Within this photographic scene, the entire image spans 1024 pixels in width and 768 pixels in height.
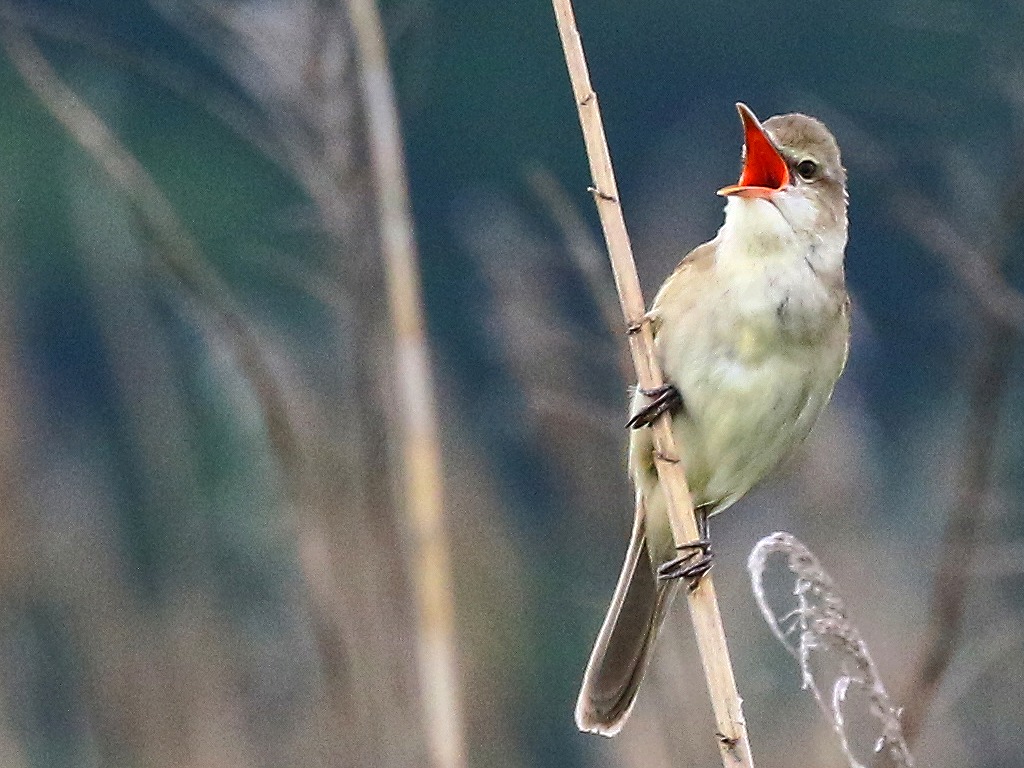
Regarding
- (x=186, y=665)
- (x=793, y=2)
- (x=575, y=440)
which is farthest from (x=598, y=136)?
(x=793, y=2)

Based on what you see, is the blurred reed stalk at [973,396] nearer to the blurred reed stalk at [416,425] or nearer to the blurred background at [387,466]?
the blurred background at [387,466]

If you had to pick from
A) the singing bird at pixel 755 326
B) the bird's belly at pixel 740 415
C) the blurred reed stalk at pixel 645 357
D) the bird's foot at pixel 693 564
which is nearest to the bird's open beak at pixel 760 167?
the singing bird at pixel 755 326

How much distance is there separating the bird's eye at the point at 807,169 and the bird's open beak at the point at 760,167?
2 cm

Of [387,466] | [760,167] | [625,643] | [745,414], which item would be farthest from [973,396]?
[387,466]

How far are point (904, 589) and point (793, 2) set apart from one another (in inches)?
213

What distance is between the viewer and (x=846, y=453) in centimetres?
380

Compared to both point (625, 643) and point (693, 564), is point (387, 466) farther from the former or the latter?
point (693, 564)

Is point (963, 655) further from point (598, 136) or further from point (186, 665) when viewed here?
point (598, 136)

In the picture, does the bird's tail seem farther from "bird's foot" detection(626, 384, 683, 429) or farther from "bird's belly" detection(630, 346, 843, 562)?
"bird's foot" detection(626, 384, 683, 429)

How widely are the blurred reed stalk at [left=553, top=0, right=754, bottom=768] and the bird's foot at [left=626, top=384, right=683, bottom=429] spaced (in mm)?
191

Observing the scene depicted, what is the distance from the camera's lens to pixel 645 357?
99.8 inches

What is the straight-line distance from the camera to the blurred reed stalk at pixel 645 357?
225cm

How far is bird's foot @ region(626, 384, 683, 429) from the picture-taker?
279 cm

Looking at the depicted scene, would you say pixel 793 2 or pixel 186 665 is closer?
pixel 186 665
